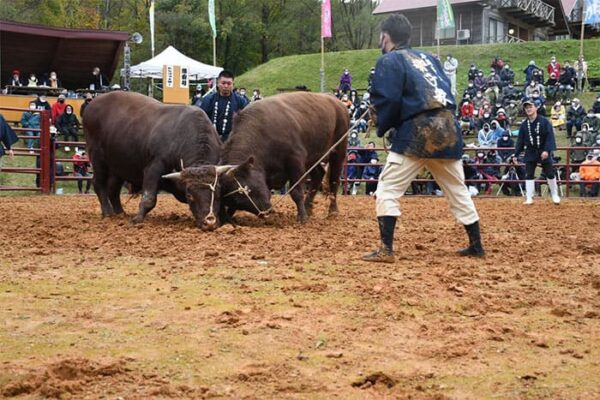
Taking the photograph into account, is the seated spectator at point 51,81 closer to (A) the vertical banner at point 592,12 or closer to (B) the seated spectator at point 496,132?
(B) the seated spectator at point 496,132

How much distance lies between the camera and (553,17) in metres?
47.5

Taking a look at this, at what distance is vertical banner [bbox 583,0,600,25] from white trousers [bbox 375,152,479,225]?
82.5 ft

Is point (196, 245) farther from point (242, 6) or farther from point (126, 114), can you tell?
point (242, 6)

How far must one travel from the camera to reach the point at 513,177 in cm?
1711

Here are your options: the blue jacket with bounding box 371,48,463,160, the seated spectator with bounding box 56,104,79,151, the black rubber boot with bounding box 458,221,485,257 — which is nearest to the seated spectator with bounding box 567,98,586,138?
the seated spectator with bounding box 56,104,79,151

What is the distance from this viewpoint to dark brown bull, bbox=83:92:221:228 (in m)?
8.85

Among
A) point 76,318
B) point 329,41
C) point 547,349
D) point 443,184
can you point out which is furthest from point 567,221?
point 329,41

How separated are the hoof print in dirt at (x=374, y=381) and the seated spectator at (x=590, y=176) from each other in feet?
45.5

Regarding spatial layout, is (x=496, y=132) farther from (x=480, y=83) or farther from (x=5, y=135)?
(x=5, y=135)

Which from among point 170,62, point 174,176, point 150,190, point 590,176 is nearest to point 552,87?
point 590,176

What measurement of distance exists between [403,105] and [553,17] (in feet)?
148

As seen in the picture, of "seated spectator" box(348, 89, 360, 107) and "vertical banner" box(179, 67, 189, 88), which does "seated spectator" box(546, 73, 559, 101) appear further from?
"vertical banner" box(179, 67, 189, 88)

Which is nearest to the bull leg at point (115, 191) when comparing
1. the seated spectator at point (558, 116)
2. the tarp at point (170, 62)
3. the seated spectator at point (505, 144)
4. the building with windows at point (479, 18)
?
the seated spectator at point (505, 144)

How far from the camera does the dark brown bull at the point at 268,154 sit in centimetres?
841
